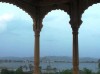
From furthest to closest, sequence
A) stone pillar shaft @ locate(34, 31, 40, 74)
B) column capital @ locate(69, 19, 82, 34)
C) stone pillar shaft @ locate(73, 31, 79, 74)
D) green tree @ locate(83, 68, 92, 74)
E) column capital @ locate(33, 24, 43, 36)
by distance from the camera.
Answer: green tree @ locate(83, 68, 92, 74) < column capital @ locate(33, 24, 43, 36) < stone pillar shaft @ locate(34, 31, 40, 74) < column capital @ locate(69, 19, 82, 34) < stone pillar shaft @ locate(73, 31, 79, 74)

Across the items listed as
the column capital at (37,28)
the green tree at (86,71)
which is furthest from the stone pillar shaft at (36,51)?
the green tree at (86,71)

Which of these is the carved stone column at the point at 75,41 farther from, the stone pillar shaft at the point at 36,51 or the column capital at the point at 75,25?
the stone pillar shaft at the point at 36,51

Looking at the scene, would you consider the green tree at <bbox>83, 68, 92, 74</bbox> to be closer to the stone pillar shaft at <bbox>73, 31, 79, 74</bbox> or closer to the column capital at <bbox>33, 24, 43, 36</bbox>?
the stone pillar shaft at <bbox>73, 31, 79, 74</bbox>

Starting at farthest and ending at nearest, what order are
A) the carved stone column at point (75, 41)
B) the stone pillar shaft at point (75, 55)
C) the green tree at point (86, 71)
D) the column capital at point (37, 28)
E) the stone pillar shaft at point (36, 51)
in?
the green tree at point (86, 71) < the column capital at point (37, 28) < the stone pillar shaft at point (36, 51) < the carved stone column at point (75, 41) < the stone pillar shaft at point (75, 55)

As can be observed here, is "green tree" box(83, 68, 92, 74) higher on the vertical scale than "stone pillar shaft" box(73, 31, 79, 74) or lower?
lower

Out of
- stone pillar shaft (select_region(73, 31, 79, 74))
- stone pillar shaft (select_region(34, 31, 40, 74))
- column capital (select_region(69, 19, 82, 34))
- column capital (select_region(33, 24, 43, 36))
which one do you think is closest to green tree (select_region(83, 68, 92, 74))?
stone pillar shaft (select_region(73, 31, 79, 74))

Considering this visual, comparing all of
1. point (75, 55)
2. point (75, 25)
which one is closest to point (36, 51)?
point (75, 55)

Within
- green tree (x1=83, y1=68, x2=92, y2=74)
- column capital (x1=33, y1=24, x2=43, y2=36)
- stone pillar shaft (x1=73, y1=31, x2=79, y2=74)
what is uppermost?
column capital (x1=33, y1=24, x2=43, y2=36)

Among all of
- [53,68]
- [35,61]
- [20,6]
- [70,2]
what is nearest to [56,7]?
[70,2]

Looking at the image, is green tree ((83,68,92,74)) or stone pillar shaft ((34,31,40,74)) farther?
green tree ((83,68,92,74))

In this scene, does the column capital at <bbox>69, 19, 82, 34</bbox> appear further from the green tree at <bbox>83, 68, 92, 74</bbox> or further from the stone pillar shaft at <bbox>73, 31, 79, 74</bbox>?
the green tree at <bbox>83, 68, 92, 74</bbox>

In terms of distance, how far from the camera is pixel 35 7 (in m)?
17.0

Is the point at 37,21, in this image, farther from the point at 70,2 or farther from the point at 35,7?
the point at 70,2

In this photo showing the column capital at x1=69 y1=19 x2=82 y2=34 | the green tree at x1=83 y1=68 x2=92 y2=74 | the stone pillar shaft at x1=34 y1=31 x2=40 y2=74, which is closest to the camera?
the column capital at x1=69 y1=19 x2=82 y2=34
